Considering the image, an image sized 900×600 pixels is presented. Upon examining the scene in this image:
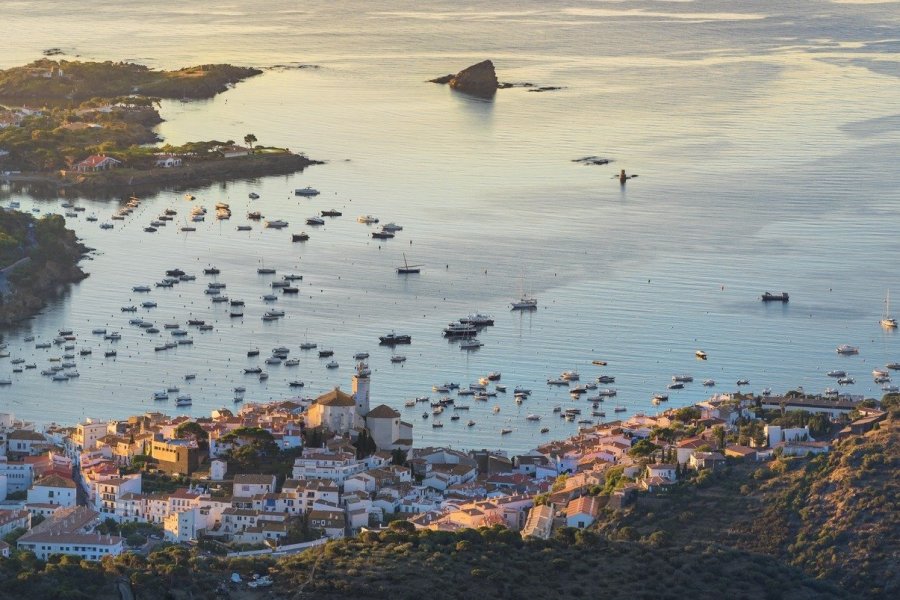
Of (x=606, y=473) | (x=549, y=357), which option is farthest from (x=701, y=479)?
(x=549, y=357)

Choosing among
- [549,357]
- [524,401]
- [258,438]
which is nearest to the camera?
[258,438]

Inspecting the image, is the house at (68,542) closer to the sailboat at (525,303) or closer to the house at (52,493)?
the house at (52,493)

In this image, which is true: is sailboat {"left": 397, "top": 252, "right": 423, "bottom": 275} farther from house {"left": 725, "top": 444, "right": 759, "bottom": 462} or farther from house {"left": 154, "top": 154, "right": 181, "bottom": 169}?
house {"left": 725, "top": 444, "right": 759, "bottom": 462}

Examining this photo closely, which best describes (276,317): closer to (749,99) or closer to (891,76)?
(749,99)

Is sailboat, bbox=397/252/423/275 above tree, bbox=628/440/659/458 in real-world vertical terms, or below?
below

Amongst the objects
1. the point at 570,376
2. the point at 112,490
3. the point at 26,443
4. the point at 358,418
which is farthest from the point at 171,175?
the point at 112,490

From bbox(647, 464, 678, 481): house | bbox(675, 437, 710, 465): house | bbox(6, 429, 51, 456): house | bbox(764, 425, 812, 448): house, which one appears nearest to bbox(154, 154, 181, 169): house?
bbox(6, 429, 51, 456): house

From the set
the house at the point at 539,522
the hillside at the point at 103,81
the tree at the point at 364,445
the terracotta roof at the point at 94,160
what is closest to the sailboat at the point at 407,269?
the terracotta roof at the point at 94,160
